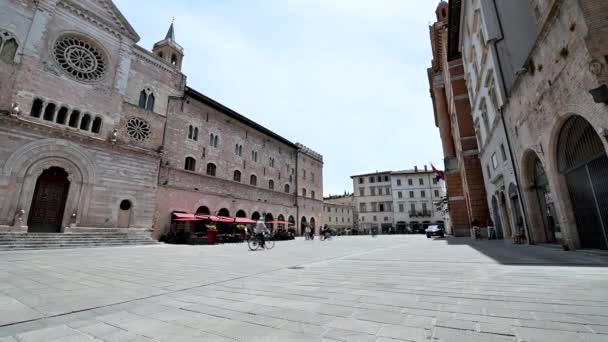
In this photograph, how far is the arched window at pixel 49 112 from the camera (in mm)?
17078

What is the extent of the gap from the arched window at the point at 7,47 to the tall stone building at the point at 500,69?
27.2 meters

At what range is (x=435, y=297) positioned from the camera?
3555mm

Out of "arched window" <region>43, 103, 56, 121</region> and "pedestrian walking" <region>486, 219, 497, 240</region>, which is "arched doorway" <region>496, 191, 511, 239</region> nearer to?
"pedestrian walking" <region>486, 219, 497, 240</region>

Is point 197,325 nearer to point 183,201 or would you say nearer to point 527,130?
point 527,130

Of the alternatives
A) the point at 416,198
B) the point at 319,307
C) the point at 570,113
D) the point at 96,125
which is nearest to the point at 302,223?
the point at 96,125

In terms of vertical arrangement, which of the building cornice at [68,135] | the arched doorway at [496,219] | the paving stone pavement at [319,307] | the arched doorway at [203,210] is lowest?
the paving stone pavement at [319,307]

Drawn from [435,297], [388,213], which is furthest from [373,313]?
[388,213]

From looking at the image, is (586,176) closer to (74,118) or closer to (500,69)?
(500,69)

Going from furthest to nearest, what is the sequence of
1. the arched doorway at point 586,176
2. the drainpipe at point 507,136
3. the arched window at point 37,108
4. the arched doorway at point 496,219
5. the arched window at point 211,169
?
the arched window at point 211,169
the arched doorway at point 496,219
the arched window at point 37,108
the drainpipe at point 507,136
the arched doorway at point 586,176

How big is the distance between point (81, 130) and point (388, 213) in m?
51.7

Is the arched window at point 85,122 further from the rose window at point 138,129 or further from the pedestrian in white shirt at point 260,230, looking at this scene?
the pedestrian in white shirt at point 260,230

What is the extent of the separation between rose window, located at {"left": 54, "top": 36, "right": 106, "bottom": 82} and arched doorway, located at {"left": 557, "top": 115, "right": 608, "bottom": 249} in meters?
27.4

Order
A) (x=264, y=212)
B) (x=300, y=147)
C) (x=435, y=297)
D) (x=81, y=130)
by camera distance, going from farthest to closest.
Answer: (x=300, y=147), (x=264, y=212), (x=81, y=130), (x=435, y=297)

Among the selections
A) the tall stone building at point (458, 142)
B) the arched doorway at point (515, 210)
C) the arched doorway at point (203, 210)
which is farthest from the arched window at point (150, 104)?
the arched doorway at point (515, 210)
